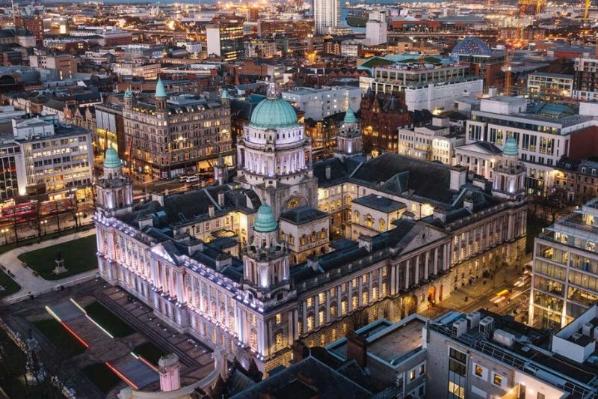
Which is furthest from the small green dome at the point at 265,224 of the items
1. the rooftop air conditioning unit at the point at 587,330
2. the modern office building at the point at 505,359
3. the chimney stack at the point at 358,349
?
the rooftop air conditioning unit at the point at 587,330

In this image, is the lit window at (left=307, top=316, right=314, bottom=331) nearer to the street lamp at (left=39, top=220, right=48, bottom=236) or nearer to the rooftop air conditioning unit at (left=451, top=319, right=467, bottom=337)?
the rooftop air conditioning unit at (left=451, top=319, right=467, bottom=337)

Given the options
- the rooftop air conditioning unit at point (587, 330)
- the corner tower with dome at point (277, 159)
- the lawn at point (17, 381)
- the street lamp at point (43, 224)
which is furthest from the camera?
the street lamp at point (43, 224)

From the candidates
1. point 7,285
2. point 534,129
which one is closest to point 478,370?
point 7,285

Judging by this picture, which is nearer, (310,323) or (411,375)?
(411,375)

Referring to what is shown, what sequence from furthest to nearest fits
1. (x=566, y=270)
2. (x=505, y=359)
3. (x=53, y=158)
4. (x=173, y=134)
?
(x=173, y=134), (x=53, y=158), (x=566, y=270), (x=505, y=359)

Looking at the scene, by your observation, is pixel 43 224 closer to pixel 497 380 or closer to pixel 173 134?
pixel 173 134

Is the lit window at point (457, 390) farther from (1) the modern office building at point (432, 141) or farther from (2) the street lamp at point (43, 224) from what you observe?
(1) the modern office building at point (432, 141)

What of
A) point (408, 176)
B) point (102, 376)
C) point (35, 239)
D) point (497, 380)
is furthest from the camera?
point (35, 239)
